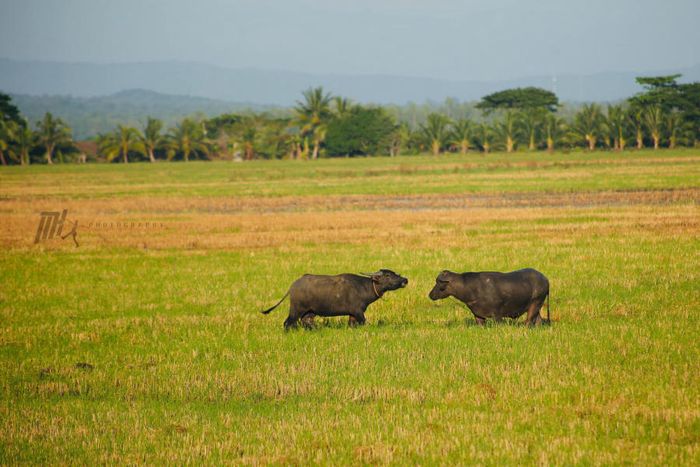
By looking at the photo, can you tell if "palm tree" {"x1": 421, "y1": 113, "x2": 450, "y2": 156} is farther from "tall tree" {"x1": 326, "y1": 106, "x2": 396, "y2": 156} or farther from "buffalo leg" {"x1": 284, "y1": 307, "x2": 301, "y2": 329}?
"buffalo leg" {"x1": 284, "y1": 307, "x2": 301, "y2": 329}

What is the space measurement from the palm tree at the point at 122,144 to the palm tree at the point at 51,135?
505 cm

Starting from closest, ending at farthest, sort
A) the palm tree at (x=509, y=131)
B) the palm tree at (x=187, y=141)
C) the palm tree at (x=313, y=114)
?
the palm tree at (x=509, y=131)
the palm tree at (x=187, y=141)
the palm tree at (x=313, y=114)

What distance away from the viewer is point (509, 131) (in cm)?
10069

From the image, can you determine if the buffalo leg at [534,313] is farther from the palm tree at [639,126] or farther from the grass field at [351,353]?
the palm tree at [639,126]

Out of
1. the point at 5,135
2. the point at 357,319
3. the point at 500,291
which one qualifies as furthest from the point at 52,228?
the point at 5,135

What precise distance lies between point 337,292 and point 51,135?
3927 inches

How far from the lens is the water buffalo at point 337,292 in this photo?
1317cm

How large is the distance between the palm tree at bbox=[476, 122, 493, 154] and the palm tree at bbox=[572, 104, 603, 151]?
10.5m

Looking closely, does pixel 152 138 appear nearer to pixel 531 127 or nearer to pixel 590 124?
pixel 531 127

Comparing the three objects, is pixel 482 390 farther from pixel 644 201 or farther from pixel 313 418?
pixel 644 201

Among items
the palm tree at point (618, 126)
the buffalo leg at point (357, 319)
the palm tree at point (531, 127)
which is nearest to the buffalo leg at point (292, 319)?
the buffalo leg at point (357, 319)

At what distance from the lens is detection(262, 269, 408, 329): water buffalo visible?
43.2ft

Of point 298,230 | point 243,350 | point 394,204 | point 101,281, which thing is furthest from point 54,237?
point 243,350

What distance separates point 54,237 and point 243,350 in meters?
20.1
